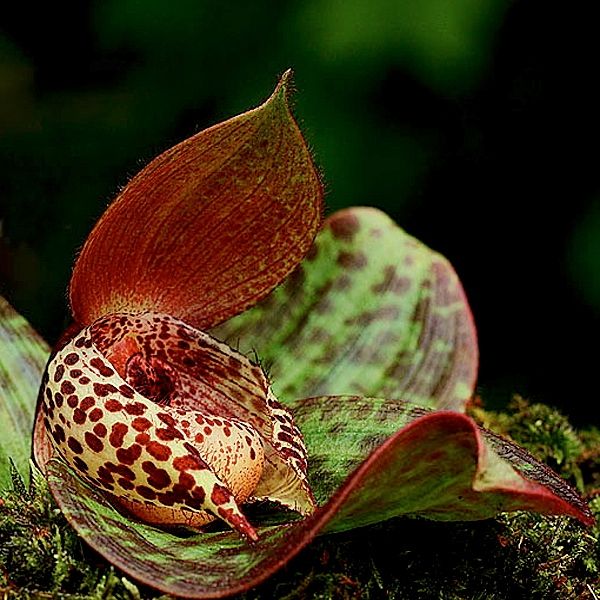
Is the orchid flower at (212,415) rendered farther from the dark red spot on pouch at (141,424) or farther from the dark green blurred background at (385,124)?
the dark green blurred background at (385,124)

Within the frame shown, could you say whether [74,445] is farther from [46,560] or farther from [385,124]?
[385,124]

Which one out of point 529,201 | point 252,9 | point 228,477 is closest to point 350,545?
point 228,477

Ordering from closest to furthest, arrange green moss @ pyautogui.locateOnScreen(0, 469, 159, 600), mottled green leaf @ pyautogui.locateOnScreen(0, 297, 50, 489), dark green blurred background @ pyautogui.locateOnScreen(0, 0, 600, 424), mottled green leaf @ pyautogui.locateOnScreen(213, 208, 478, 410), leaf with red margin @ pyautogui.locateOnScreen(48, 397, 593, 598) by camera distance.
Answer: leaf with red margin @ pyautogui.locateOnScreen(48, 397, 593, 598) < green moss @ pyautogui.locateOnScreen(0, 469, 159, 600) < mottled green leaf @ pyautogui.locateOnScreen(0, 297, 50, 489) < mottled green leaf @ pyautogui.locateOnScreen(213, 208, 478, 410) < dark green blurred background @ pyautogui.locateOnScreen(0, 0, 600, 424)

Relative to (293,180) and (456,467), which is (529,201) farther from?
(456,467)

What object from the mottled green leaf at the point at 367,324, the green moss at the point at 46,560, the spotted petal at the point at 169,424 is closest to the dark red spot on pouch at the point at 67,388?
the spotted petal at the point at 169,424

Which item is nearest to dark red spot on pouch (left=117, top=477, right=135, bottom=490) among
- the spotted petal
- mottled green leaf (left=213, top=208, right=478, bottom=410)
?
the spotted petal

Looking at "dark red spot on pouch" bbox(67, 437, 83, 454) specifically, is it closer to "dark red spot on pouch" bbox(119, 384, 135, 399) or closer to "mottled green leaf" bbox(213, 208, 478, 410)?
"dark red spot on pouch" bbox(119, 384, 135, 399)

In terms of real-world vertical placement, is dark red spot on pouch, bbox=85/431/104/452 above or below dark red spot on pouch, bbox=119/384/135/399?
below
